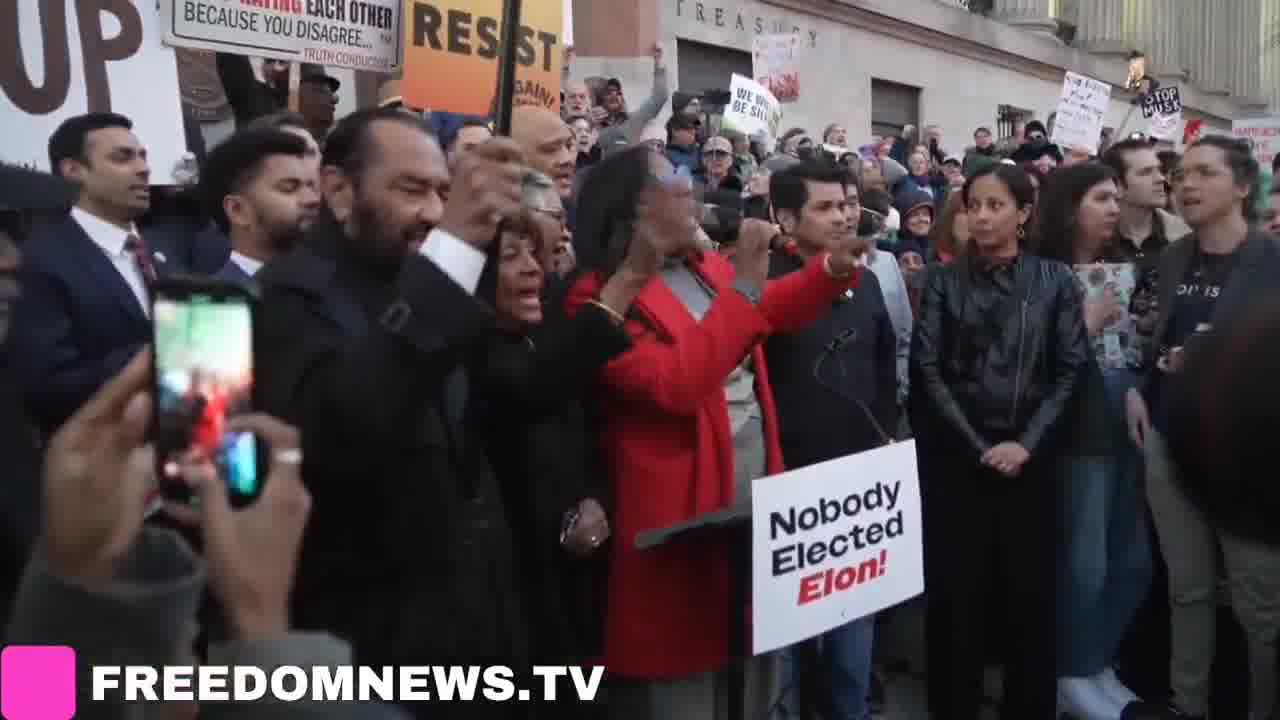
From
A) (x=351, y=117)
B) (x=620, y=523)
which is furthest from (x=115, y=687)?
(x=620, y=523)

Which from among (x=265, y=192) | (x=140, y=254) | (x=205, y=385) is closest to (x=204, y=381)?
(x=205, y=385)

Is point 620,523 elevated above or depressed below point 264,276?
below

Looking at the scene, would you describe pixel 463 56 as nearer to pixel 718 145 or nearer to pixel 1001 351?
pixel 1001 351

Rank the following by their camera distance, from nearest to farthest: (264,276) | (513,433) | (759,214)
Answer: (264,276)
(513,433)
(759,214)

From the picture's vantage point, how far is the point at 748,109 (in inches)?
407

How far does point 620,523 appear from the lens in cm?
404

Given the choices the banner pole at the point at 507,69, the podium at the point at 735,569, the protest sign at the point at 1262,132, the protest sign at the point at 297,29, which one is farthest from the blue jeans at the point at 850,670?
the protest sign at the point at 1262,132

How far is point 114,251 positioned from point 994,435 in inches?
117

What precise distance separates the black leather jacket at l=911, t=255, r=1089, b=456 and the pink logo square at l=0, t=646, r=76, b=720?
400cm

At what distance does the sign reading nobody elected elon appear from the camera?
3.82 m

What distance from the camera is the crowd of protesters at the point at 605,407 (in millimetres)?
1637

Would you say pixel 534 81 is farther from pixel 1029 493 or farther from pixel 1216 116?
pixel 1216 116

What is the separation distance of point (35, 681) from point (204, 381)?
41 centimetres

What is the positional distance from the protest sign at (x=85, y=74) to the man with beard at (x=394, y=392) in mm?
2492
